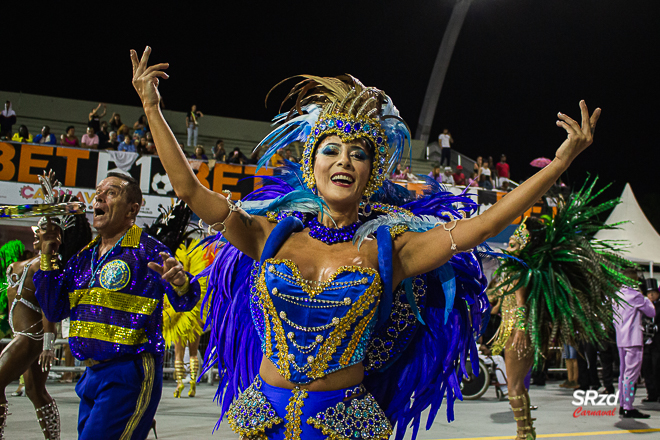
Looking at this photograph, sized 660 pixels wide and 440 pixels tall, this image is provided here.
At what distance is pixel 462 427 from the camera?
6.29 meters

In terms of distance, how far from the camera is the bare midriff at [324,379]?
219 cm

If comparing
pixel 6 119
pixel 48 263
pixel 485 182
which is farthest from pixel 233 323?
pixel 485 182

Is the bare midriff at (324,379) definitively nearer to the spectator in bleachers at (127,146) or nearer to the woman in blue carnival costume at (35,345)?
the woman in blue carnival costume at (35,345)

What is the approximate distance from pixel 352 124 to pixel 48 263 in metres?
2.13

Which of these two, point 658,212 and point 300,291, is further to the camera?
point 658,212

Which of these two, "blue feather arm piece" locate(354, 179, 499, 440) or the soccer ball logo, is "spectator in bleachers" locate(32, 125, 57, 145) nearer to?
the soccer ball logo

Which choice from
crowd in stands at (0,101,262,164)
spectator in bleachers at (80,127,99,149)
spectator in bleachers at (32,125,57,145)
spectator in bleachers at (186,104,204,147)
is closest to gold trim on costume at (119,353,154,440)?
crowd in stands at (0,101,262,164)

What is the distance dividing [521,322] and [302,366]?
3.71 m

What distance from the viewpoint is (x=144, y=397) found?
126 inches

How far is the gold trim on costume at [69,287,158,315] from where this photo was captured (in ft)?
10.6

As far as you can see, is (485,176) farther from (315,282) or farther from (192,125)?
(315,282)

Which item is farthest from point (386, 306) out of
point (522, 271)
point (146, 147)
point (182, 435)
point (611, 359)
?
point (146, 147)

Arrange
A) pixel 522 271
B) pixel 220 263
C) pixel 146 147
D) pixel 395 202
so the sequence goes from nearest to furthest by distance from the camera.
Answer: pixel 220 263
pixel 395 202
pixel 522 271
pixel 146 147

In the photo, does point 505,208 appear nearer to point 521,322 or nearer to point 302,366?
point 302,366
